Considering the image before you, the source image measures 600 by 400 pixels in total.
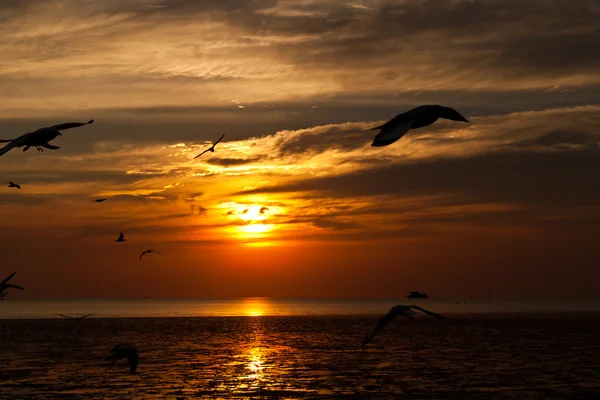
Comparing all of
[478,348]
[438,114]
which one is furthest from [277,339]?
[438,114]

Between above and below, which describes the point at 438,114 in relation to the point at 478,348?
above

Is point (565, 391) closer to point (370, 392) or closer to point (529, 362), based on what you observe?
point (370, 392)

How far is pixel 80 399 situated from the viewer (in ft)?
117

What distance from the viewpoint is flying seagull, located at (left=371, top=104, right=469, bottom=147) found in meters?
13.2

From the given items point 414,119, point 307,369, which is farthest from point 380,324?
point 307,369

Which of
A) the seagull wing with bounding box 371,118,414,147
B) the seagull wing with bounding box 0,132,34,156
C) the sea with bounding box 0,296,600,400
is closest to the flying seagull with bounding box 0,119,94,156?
the seagull wing with bounding box 0,132,34,156

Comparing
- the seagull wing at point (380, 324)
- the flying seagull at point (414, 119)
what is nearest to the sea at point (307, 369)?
the seagull wing at point (380, 324)

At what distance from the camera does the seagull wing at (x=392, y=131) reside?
12.1 metres

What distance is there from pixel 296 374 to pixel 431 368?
28.0ft

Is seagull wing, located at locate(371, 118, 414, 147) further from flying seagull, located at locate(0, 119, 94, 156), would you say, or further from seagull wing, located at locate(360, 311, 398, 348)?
flying seagull, located at locate(0, 119, 94, 156)

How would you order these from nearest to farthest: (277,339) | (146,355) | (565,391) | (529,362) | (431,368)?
(565,391), (431,368), (529,362), (146,355), (277,339)

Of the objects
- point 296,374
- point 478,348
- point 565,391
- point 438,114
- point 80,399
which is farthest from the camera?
point 478,348

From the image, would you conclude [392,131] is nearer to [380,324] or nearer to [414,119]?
[414,119]

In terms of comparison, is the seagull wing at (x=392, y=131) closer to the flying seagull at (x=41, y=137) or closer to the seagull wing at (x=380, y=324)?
the seagull wing at (x=380, y=324)
